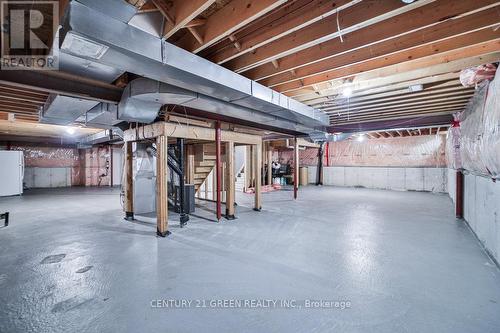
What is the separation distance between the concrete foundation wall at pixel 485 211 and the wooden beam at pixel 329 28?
2.08 meters

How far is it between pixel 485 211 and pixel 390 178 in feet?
21.8

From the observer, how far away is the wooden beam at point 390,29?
170cm

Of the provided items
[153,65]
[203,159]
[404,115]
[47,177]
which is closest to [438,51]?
[153,65]

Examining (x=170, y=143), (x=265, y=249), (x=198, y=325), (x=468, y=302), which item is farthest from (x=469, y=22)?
(x=170, y=143)

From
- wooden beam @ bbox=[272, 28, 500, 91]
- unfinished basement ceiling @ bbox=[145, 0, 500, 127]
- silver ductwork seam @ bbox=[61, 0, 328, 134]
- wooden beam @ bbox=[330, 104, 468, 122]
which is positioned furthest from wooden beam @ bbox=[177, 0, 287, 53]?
wooden beam @ bbox=[330, 104, 468, 122]

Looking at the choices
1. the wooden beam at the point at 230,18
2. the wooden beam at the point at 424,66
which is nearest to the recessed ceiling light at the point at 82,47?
the wooden beam at the point at 230,18

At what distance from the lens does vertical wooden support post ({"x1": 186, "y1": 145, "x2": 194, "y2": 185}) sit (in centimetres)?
537

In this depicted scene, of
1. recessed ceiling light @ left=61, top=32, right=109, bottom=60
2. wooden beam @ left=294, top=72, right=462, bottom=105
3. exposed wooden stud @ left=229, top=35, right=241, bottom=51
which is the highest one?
exposed wooden stud @ left=229, top=35, right=241, bottom=51

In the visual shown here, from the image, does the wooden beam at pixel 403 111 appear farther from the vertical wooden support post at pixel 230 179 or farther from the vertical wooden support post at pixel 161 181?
the vertical wooden support post at pixel 161 181

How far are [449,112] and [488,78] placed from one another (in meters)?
3.03

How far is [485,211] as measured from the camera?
108 inches

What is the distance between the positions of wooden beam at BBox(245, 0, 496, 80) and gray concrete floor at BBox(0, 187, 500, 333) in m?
2.15
